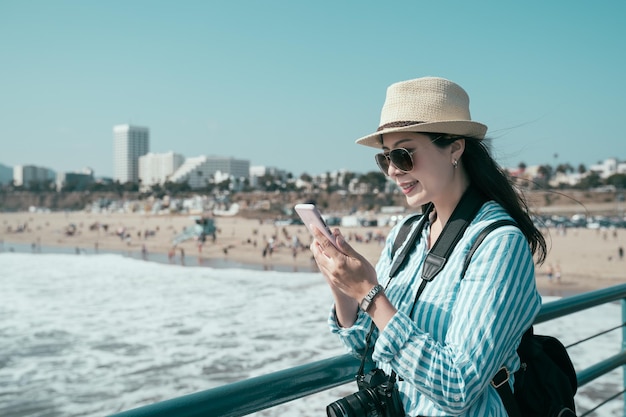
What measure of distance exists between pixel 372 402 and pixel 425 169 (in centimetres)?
59

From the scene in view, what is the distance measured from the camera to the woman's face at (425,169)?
1489 mm

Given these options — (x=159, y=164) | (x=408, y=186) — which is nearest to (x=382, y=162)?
(x=408, y=186)

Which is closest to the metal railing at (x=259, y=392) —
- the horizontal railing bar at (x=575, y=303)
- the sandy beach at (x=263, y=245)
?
the horizontal railing bar at (x=575, y=303)

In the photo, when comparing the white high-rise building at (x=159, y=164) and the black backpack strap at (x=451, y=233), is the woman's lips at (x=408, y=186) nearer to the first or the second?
the black backpack strap at (x=451, y=233)

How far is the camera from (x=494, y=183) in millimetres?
1515

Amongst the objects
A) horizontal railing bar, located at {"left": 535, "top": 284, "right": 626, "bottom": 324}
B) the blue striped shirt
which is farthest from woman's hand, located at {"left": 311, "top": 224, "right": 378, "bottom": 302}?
horizontal railing bar, located at {"left": 535, "top": 284, "right": 626, "bottom": 324}

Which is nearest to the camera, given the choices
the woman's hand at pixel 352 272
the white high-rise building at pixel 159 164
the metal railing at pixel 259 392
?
the metal railing at pixel 259 392

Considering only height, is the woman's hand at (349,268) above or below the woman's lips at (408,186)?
below

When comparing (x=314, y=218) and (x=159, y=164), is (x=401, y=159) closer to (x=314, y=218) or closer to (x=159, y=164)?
(x=314, y=218)

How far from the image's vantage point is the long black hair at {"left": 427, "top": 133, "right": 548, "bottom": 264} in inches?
58.7

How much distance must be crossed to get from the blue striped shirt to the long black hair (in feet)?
0.54

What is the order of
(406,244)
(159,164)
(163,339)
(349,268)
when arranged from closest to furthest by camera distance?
1. (349,268)
2. (406,244)
3. (163,339)
4. (159,164)

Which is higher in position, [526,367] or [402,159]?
[402,159]

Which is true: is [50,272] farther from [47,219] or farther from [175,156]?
[175,156]
